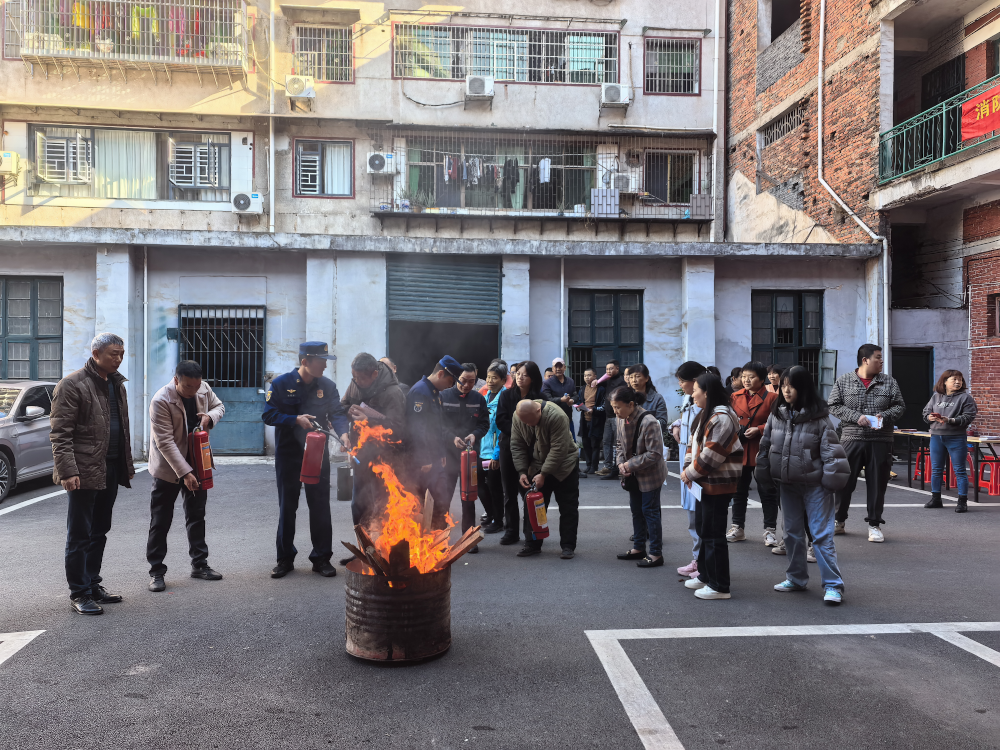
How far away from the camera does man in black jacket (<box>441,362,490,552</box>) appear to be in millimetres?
7441

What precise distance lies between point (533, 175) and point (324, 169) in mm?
5779

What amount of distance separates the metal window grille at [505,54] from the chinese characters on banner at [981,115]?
9441 millimetres

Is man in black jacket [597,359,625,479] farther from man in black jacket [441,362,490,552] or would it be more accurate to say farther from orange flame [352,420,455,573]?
orange flame [352,420,455,573]

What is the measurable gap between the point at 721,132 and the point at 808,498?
17183 millimetres

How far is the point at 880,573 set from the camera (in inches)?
253

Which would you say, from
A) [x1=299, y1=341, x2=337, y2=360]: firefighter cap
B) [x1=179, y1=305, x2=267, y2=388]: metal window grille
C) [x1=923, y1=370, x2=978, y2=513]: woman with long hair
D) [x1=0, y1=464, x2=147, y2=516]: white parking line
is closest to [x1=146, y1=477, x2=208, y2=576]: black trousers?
[x1=299, y1=341, x2=337, y2=360]: firefighter cap

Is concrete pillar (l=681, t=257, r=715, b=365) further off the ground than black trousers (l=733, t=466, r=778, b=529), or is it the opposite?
concrete pillar (l=681, t=257, r=715, b=365)

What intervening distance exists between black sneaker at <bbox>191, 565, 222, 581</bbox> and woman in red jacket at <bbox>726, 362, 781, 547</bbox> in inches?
208

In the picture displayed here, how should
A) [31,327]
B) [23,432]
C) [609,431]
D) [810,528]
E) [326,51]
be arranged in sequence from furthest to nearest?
[326,51] → [31,327] → [609,431] → [23,432] → [810,528]

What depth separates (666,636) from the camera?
15.9ft

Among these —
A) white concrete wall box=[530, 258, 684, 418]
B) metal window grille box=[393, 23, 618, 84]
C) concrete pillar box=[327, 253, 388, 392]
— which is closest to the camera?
concrete pillar box=[327, 253, 388, 392]

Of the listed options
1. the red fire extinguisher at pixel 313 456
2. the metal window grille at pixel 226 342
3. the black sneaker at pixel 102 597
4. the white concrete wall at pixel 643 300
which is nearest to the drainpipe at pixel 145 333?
the metal window grille at pixel 226 342

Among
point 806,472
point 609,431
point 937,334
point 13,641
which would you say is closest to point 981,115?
point 937,334

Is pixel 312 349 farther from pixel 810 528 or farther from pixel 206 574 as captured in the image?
pixel 810 528
